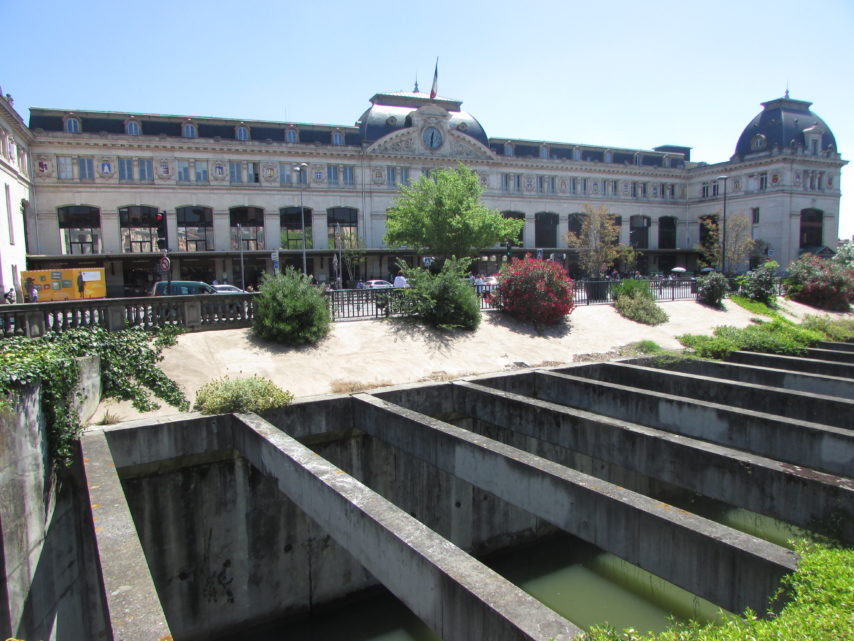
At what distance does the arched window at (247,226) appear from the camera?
1971 inches

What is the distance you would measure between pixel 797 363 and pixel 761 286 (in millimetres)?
14227

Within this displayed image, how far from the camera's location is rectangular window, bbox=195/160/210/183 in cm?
4875

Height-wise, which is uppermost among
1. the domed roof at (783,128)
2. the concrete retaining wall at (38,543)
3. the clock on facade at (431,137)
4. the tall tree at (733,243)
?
the domed roof at (783,128)

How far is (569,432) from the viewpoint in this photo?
33.8 feet

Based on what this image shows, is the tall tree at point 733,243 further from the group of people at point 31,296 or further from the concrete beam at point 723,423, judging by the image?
the group of people at point 31,296

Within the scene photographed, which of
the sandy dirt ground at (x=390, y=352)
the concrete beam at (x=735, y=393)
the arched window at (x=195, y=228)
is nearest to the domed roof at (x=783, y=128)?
the sandy dirt ground at (x=390, y=352)

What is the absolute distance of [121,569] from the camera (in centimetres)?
526

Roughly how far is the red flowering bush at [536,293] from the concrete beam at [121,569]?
48.5ft

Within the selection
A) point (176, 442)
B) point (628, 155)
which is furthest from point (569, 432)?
point (628, 155)

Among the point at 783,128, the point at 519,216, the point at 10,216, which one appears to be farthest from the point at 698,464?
the point at 783,128

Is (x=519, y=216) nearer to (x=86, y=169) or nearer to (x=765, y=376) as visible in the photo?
(x=86, y=169)

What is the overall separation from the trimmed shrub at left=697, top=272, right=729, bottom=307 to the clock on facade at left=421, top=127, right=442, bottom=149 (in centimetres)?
3470

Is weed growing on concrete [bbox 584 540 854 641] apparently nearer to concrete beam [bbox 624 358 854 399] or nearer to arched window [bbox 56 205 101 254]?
concrete beam [bbox 624 358 854 399]

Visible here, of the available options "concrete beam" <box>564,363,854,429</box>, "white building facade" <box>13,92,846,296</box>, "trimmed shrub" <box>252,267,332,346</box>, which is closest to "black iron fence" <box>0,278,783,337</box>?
"trimmed shrub" <box>252,267,332,346</box>
